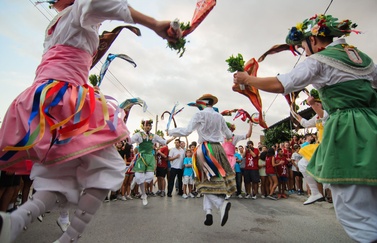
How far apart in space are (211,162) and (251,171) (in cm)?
481

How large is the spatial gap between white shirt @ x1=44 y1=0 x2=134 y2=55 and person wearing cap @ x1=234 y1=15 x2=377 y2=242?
1.13 meters

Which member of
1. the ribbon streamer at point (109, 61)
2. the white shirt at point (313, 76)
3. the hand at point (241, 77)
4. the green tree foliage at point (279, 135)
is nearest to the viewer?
the white shirt at point (313, 76)

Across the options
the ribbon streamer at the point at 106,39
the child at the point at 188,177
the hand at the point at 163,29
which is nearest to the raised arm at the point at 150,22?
the hand at the point at 163,29

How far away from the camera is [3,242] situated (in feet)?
3.65

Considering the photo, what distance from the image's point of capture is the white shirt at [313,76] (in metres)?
1.80

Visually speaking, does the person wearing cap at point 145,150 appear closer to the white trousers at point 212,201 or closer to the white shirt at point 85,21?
the white trousers at point 212,201

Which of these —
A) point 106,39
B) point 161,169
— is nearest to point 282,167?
point 161,169

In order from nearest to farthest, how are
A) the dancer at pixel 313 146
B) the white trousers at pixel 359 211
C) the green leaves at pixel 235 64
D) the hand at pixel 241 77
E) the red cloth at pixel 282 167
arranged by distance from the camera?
the white trousers at pixel 359 211
the hand at pixel 241 77
the green leaves at pixel 235 64
the dancer at pixel 313 146
the red cloth at pixel 282 167

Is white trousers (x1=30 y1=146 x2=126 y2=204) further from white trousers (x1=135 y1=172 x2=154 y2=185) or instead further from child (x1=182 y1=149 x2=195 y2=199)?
child (x1=182 y1=149 x2=195 y2=199)

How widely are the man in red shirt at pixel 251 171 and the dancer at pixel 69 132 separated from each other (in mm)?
7336

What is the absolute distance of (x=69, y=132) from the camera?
60.7 inches

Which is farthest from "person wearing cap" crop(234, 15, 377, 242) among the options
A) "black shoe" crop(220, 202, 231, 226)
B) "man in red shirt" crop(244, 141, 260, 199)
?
"man in red shirt" crop(244, 141, 260, 199)

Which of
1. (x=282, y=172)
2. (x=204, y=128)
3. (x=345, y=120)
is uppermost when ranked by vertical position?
(x=204, y=128)

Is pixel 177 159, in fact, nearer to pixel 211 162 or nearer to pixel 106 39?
pixel 211 162
